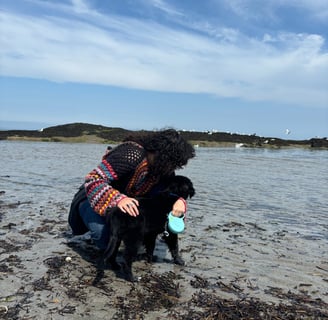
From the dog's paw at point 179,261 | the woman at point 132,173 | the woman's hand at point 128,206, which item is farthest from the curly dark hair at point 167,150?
the dog's paw at point 179,261

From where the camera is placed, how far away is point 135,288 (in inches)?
164

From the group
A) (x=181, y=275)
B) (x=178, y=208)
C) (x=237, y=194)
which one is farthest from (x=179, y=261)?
(x=237, y=194)

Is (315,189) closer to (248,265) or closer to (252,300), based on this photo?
(248,265)

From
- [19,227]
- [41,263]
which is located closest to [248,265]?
[41,263]

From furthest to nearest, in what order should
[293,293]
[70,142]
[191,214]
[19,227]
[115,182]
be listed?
1. [70,142]
2. [191,214]
3. [19,227]
4. [115,182]
5. [293,293]

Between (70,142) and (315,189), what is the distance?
97.6ft

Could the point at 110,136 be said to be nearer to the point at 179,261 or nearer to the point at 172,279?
the point at 179,261

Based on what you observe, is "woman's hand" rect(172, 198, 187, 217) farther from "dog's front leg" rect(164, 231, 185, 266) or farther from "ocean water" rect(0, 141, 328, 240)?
"ocean water" rect(0, 141, 328, 240)

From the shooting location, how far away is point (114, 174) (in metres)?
4.46

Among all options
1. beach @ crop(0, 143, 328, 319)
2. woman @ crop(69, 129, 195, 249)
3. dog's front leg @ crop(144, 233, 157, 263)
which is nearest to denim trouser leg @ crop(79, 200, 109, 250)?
woman @ crop(69, 129, 195, 249)

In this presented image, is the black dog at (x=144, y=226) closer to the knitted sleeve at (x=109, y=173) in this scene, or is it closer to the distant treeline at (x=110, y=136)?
the knitted sleeve at (x=109, y=173)

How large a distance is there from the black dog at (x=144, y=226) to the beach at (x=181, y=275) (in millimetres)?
210

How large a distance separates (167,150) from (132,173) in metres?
0.52

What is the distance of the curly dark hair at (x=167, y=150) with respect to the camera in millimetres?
4352
